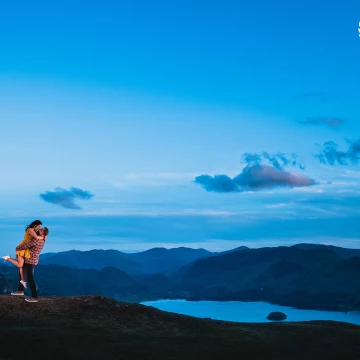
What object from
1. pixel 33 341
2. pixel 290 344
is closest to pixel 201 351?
pixel 290 344

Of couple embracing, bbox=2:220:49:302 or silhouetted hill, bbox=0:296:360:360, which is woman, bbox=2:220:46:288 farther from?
silhouetted hill, bbox=0:296:360:360

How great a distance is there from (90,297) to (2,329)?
26.6 ft

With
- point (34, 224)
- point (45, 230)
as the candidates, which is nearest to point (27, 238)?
point (34, 224)

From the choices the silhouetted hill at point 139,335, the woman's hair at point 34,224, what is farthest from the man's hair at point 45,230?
the silhouetted hill at point 139,335

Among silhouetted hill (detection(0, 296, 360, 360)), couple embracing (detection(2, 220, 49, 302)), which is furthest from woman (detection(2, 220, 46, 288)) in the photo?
silhouetted hill (detection(0, 296, 360, 360))

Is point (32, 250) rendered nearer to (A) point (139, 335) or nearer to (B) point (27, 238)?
(B) point (27, 238)

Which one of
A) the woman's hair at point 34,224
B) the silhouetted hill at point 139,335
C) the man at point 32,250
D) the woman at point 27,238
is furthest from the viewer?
the man at point 32,250

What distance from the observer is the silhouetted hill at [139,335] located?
27.7 metres

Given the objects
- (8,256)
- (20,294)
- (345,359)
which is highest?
(8,256)

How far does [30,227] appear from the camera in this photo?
30.5m

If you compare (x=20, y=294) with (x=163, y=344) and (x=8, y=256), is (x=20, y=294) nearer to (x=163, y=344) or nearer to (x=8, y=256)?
(x=8, y=256)

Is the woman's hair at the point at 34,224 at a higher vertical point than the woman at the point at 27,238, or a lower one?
higher

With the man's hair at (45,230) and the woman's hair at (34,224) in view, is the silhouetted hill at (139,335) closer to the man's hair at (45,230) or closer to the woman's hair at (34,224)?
the man's hair at (45,230)

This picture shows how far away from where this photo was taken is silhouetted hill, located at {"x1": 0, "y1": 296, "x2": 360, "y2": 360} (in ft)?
90.7
